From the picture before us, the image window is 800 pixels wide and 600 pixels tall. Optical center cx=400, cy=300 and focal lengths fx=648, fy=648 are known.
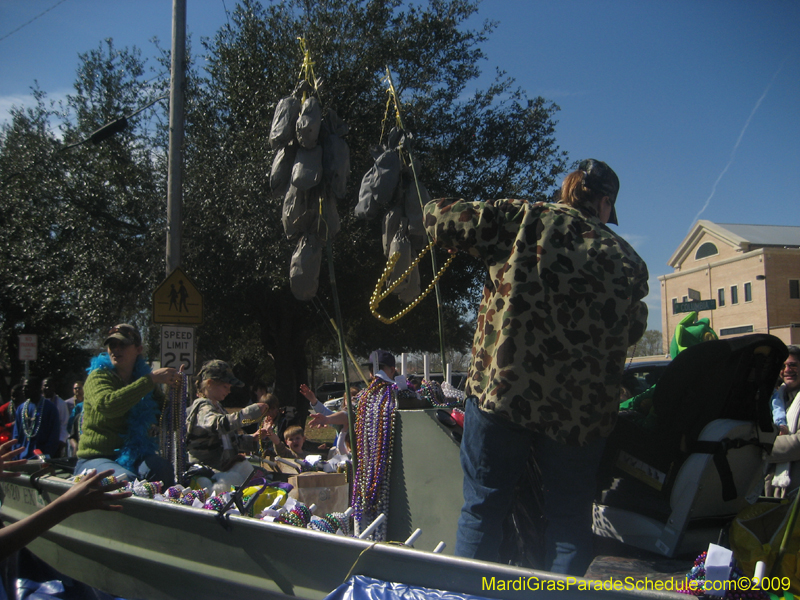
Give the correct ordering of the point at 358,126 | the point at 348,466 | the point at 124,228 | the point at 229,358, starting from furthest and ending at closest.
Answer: the point at 229,358, the point at 124,228, the point at 358,126, the point at 348,466

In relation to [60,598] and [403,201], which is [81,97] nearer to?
[403,201]

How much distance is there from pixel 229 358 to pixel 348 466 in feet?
73.9

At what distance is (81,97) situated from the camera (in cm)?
1487

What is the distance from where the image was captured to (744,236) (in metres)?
44.3

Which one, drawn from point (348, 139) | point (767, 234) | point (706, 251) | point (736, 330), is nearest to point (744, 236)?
point (767, 234)

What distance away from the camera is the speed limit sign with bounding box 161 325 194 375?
288 inches

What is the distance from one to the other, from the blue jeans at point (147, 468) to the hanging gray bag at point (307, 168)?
181cm

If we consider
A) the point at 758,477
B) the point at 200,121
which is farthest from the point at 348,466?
the point at 200,121

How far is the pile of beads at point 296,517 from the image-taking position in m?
2.79

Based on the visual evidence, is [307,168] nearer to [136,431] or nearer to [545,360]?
[136,431]

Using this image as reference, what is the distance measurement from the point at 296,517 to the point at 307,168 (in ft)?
6.65

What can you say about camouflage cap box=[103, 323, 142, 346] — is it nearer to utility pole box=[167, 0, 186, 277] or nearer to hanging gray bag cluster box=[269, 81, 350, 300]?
hanging gray bag cluster box=[269, 81, 350, 300]

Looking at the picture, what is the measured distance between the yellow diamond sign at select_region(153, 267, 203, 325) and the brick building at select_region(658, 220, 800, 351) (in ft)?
99.2

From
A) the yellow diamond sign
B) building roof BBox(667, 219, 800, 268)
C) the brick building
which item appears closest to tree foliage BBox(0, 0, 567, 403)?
the yellow diamond sign
